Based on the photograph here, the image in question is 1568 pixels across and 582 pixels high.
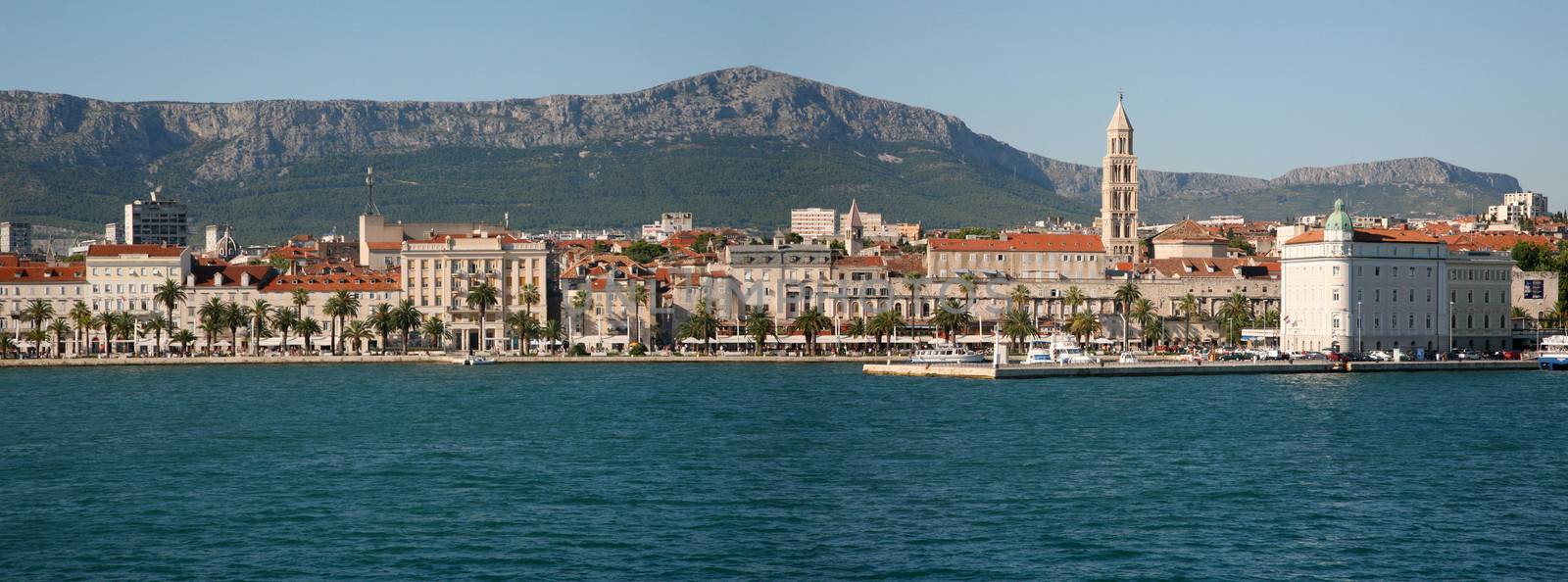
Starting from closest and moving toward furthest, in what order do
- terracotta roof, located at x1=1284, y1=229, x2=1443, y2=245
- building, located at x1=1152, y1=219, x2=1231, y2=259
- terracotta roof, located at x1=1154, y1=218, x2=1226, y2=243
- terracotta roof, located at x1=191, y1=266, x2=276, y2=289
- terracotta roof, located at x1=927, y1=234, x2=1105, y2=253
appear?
terracotta roof, located at x1=1284, y1=229, x2=1443, y2=245 → terracotta roof, located at x1=191, y1=266, x2=276, y2=289 → terracotta roof, located at x1=927, y1=234, x2=1105, y2=253 → building, located at x1=1152, y1=219, x2=1231, y2=259 → terracotta roof, located at x1=1154, y1=218, x2=1226, y2=243

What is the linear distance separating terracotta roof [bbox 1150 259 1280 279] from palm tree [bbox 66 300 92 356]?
44.8 m

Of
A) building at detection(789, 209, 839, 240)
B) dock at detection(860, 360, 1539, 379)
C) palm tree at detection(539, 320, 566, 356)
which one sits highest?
building at detection(789, 209, 839, 240)

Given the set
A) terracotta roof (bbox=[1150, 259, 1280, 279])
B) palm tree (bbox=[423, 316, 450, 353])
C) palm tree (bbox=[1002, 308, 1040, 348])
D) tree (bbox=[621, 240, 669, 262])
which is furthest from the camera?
tree (bbox=[621, 240, 669, 262])

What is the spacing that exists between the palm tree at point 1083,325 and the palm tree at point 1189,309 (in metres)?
5.08

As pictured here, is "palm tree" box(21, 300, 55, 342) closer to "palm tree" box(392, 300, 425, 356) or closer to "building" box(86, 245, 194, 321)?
"building" box(86, 245, 194, 321)

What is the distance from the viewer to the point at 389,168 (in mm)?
193000

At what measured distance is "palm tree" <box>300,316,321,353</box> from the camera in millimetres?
70688

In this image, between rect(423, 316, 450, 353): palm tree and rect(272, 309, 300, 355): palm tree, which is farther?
rect(423, 316, 450, 353): palm tree

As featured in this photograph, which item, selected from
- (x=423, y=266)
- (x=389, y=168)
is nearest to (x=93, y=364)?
(x=423, y=266)

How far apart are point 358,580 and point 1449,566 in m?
13.2

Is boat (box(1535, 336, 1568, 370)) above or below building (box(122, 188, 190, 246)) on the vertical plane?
below

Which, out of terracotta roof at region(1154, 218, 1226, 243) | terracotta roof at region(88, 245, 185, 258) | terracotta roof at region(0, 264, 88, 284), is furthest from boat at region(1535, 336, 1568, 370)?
terracotta roof at region(0, 264, 88, 284)

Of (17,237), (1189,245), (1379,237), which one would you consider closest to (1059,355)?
(1379,237)

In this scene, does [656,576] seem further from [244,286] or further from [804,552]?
[244,286]
